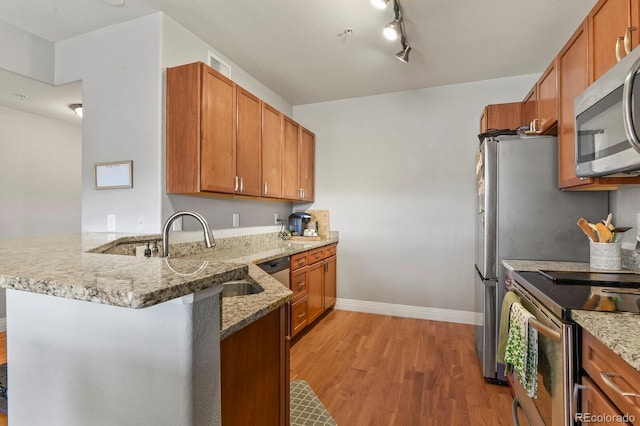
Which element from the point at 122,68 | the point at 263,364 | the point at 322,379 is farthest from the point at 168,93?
the point at 322,379

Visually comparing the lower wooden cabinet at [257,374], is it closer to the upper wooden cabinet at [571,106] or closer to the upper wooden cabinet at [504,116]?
the upper wooden cabinet at [571,106]

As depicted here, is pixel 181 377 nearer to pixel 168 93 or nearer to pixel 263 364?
pixel 263 364

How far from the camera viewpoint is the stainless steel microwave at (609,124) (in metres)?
1.10

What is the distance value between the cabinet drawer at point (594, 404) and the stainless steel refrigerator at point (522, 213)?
3.93 ft

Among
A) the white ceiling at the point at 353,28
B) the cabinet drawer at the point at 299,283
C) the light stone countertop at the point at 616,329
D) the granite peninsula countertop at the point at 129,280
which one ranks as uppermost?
the white ceiling at the point at 353,28

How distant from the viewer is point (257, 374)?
37.8 inches

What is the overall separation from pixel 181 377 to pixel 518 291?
1805 millimetres

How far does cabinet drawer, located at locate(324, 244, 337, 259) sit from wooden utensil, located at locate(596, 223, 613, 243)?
2397 millimetres

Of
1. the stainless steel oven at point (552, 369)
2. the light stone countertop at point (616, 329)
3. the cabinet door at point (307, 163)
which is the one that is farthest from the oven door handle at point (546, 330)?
the cabinet door at point (307, 163)

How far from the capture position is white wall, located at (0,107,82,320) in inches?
139

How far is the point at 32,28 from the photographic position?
240 cm

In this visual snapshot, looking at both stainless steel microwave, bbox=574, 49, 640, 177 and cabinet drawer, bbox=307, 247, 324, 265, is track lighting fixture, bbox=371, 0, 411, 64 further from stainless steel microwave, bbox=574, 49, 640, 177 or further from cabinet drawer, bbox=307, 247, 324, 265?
cabinet drawer, bbox=307, 247, 324, 265

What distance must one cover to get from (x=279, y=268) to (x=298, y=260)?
37 cm

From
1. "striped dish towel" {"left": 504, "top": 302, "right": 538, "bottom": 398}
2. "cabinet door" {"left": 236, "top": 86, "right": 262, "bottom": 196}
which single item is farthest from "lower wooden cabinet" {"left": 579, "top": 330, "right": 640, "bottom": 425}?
"cabinet door" {"left": 236, "top": 86, "right": 262, "bottom": 196}
